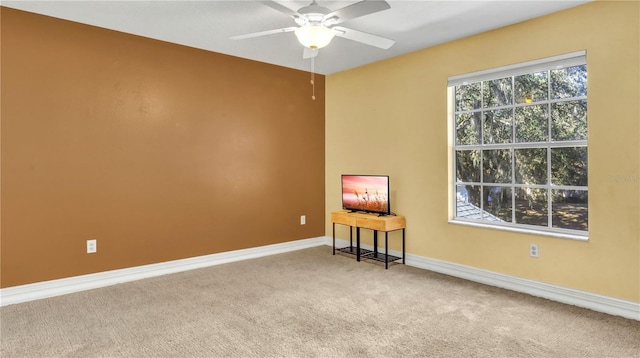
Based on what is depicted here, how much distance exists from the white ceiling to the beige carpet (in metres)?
2.47

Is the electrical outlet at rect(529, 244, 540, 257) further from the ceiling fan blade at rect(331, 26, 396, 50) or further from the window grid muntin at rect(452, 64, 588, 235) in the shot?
the ceiling fan blade at rect(331, 26, 396, 50)

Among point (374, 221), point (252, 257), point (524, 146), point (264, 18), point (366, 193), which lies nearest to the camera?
point (264, 18)

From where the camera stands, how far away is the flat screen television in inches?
A: 177

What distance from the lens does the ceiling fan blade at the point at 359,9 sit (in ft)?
7.79

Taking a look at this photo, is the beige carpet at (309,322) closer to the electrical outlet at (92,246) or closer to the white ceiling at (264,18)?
the electrical outlet at (92,246)

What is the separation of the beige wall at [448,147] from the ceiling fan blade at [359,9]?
1824 millimetres

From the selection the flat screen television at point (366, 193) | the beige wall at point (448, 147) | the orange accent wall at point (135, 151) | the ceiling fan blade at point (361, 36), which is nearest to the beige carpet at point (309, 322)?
the beige wall at point (448, 147)

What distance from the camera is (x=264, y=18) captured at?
3.39 meters

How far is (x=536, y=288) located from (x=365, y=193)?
2040mm

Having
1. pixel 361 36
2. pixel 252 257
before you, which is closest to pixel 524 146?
pixel 361 36

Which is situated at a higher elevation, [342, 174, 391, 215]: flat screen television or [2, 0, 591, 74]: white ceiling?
[2, 0, 591, 74]: white ceiling

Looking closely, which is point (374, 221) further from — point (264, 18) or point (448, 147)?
point (264, 18)

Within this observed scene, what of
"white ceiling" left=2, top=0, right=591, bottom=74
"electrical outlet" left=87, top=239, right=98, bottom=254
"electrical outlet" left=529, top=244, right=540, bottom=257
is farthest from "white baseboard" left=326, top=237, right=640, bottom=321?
"electrical outlet" left=87, top=239, right=98, bottom=254


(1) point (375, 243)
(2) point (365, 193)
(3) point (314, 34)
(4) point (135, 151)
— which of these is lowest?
(1) point (375, 243)
